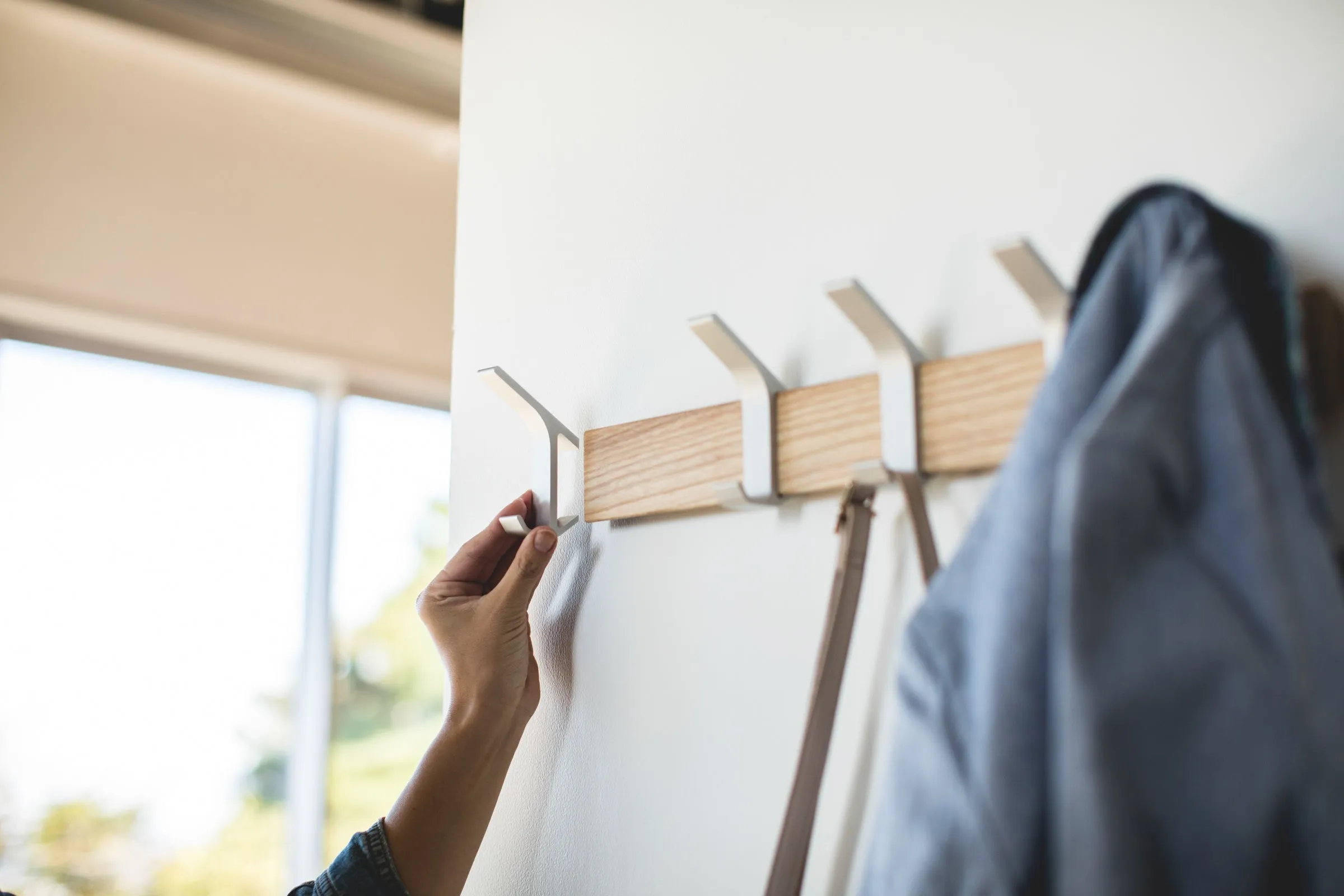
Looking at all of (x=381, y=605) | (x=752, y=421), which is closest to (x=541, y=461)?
(x=752, y=421)

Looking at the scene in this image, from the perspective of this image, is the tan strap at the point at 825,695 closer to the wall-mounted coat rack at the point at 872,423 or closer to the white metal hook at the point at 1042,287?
the wall-mounted coat rack at the point at 872,423

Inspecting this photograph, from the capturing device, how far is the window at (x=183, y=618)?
241 cm

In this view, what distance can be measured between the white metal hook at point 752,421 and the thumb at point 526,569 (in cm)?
17

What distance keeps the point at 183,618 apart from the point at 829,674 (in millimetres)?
2388

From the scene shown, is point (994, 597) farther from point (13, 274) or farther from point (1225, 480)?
point (13, 274)

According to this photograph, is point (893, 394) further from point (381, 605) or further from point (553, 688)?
point (381, 605)

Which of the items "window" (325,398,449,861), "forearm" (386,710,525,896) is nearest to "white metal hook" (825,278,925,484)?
"forearm" (386,710,525,896)

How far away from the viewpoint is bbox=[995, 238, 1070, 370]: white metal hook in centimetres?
53

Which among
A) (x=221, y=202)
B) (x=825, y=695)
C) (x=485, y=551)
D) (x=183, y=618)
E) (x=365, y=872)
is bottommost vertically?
(x=365, y=872)

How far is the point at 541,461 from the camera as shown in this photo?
2.73 feet

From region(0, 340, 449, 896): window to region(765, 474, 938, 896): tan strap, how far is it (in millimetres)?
2318

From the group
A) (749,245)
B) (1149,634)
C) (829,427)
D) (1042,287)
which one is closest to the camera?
(1149,634)

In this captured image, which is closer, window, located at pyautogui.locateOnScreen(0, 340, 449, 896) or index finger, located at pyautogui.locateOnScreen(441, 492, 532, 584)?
index finger, located at pyautogui.locateOnScreen(441, 492, 532, 584)

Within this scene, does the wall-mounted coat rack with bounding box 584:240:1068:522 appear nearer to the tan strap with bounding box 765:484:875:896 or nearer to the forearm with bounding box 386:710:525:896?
the tan strap with bounding box 765:484:875:896
